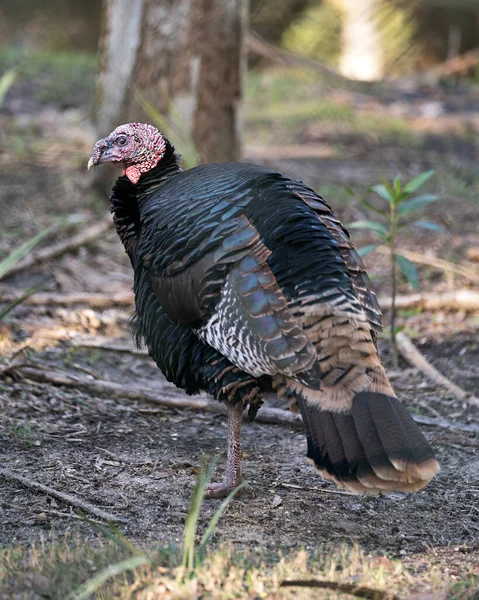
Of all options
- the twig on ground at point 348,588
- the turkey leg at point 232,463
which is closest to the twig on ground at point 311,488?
the turkey leg at point 232,463

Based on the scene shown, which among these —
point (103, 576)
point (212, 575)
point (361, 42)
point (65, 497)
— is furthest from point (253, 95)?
point (103, 576)

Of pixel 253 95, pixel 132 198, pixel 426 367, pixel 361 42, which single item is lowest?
pixel 426 367

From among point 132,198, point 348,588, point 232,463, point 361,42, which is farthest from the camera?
point 361,42

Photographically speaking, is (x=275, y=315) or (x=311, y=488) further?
(x=311, y=488)

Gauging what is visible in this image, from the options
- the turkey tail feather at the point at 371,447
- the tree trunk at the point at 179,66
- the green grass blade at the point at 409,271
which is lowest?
the turkey tail feather at the point at 371,447

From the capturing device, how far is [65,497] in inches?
147

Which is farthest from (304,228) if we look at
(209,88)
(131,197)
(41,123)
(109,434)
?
(41,123)

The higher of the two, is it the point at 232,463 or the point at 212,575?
the point at 212,575

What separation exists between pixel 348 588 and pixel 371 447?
0.53 metres

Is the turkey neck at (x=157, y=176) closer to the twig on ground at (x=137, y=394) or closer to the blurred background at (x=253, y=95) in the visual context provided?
the blurred background at (x=253, y=95)

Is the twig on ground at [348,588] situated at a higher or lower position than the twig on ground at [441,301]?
lower

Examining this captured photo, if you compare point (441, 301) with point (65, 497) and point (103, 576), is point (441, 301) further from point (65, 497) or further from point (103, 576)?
point (103, 576)

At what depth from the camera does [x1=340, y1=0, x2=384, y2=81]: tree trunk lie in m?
13.4

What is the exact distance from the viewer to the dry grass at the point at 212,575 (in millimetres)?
2838
